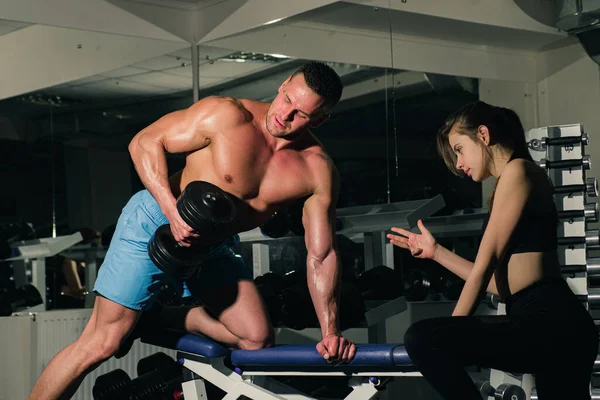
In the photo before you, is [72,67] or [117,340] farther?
[72,67]

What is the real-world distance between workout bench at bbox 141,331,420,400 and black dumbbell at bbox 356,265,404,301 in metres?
0.98

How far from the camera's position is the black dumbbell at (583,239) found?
9.57 ft

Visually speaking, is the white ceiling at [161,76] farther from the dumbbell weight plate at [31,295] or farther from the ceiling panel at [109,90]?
the dumbbell weight plate at [31,295]

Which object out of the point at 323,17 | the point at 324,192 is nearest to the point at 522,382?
the point at 324,192

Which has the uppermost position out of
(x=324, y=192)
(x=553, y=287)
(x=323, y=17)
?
(x=323, y=17)

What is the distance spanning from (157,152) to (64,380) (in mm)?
863

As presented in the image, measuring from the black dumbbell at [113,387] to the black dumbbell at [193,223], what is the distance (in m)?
0.99

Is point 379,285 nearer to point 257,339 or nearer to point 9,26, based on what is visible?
point 257,339

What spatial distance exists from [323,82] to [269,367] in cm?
96

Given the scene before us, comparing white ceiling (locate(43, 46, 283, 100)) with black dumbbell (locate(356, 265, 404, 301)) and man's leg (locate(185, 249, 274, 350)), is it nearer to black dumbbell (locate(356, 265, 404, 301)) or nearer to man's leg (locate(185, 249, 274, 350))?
black dumbbell (locate(356, 265, 404, 301))

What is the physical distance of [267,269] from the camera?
453 cm

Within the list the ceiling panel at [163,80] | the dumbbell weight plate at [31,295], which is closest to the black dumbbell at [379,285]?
the dumbbell weight plate at [31,295]

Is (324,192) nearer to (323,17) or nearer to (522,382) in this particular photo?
(522,382)

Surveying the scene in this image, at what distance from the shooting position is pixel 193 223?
7.82ft
